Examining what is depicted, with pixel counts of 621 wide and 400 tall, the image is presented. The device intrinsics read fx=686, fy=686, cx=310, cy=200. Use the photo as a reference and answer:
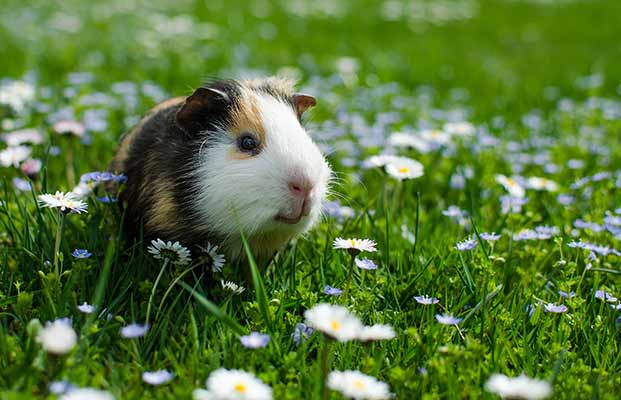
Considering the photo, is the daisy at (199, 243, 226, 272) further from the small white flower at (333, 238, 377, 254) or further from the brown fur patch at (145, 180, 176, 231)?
the small white flower at (333, 238, 377, 254)

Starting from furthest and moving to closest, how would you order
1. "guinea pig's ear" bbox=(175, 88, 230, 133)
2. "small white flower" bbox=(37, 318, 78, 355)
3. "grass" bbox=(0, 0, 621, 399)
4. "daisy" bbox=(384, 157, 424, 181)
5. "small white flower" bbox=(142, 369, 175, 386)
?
"daisy" bbox=(384, 157, 424, 181)
"guinea pig's ear" bbox=(175, 88, 230, 133)
"grass" bbox=(0, 0, 621, 399)
"small white flower" bbox=(142, 369, 175, 386)
"small white flower" bbox=(37, 318, 78, 355)

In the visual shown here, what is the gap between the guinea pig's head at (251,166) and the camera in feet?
9.77

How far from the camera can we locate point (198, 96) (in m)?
3.28

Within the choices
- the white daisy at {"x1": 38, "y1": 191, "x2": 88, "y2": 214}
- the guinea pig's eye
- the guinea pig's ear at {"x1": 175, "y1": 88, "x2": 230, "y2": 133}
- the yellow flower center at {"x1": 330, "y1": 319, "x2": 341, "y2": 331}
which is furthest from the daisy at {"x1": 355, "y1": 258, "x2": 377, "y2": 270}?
the white daisy at {"x1": 38, "y1": 191, "x2": 88, "y2": 214}

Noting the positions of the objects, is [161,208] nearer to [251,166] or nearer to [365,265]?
[251,166]

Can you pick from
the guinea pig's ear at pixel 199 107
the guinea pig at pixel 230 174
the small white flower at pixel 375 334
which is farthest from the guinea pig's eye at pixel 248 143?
the small white flower at pixel 375 334

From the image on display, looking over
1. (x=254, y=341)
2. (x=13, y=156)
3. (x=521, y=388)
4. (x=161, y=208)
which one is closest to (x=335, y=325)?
(x=254, y=341)

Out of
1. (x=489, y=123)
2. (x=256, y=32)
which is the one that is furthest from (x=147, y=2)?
(x=489, y=123)

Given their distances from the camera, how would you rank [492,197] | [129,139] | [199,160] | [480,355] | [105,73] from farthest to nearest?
[105,73] → [492,197] → [129,139] → [199,160] → [480,355]

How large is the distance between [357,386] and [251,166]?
1157mm

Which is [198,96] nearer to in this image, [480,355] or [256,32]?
[480,355]

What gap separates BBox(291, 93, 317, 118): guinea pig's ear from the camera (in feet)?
12.0

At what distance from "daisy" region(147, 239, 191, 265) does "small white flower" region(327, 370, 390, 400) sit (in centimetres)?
105

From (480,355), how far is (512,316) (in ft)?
1.83
